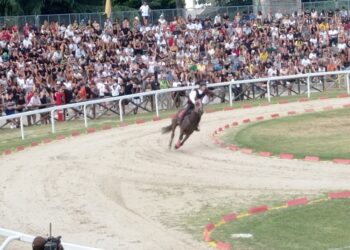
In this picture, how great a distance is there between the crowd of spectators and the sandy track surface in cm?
825

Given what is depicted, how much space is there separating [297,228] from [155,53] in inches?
957

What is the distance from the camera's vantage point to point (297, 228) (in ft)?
45.5

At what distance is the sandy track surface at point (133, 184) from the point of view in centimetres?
1482

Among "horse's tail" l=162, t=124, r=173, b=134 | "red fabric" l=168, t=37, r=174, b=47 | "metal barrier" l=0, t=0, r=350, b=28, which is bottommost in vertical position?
"horse's tail" l=162, t=124, r=173, b=134

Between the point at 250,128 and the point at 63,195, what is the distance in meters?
9.20

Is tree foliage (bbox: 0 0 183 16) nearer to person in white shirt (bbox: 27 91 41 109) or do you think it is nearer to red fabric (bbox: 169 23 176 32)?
red fabric (bbox: 169 23 176 32)

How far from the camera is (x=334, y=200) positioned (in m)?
15.9

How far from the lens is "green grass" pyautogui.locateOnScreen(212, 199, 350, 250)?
12.9 metres

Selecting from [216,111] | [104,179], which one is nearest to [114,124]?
[216,111]

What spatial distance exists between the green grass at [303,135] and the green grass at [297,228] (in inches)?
219

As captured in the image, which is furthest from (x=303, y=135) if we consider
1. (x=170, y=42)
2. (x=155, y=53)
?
(x=170, y=42)

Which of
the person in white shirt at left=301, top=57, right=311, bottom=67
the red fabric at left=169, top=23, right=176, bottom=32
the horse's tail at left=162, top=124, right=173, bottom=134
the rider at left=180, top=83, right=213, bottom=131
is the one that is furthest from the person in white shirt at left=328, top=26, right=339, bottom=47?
the rider at left=180, top=83, right=213, bottom=131

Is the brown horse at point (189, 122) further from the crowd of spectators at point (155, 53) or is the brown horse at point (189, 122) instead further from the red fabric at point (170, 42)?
the red fabric at point (170, 42)

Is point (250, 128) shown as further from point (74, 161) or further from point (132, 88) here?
point (132, 88)
